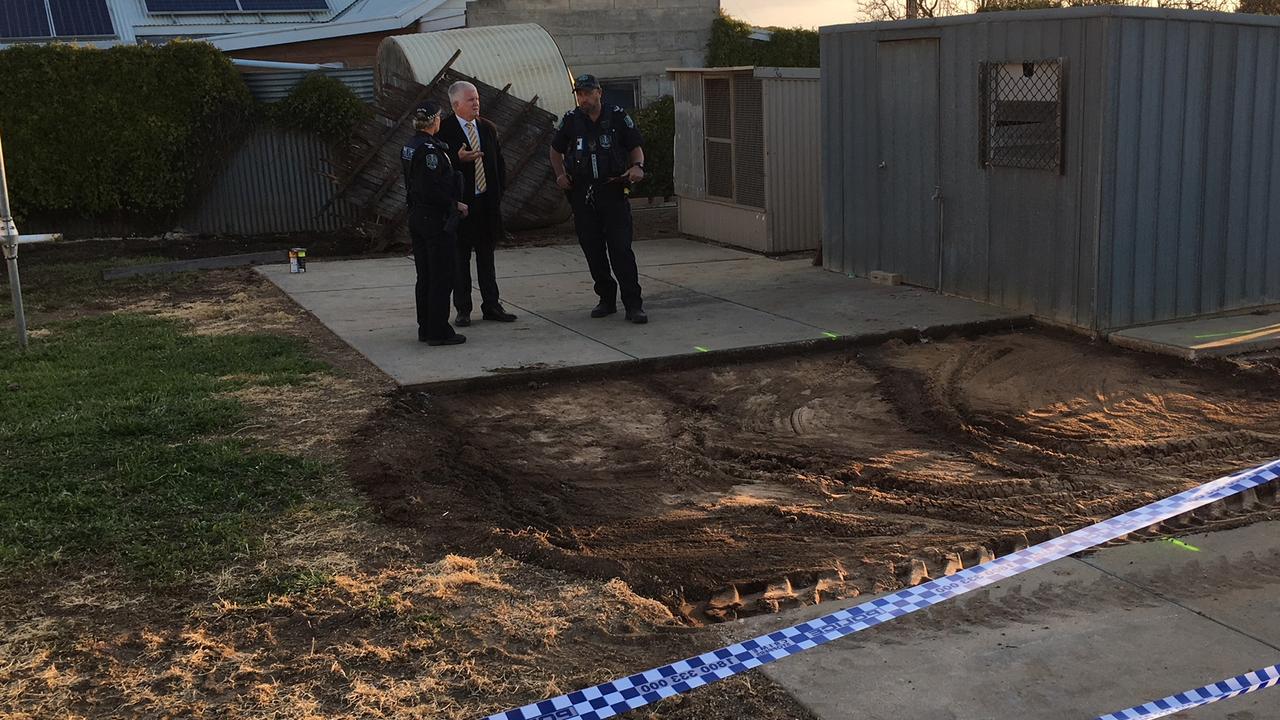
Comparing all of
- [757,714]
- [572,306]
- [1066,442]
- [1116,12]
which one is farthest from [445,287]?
[757,714]

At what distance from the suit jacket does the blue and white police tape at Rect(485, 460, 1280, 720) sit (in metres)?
5.33

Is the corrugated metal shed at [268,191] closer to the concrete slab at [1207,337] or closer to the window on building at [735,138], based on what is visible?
the window on building at [735,138]

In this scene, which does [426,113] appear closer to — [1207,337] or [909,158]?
[909,158]

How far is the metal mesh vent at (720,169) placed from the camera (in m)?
13.7

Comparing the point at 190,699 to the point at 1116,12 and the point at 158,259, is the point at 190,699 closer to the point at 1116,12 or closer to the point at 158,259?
the point at 1116,12

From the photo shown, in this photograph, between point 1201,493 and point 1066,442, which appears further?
point 1066,442

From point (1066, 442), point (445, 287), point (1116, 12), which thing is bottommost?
point (1066, 442)

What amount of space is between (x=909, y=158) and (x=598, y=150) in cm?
289

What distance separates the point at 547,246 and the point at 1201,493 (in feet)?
30.7

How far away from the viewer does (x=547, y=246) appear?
46.7 ft

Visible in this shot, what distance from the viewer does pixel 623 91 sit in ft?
67.4

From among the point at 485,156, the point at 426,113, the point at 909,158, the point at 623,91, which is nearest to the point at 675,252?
the point at 909,158

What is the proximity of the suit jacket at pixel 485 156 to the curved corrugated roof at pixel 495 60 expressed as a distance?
5.85m

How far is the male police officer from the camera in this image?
9391mm
